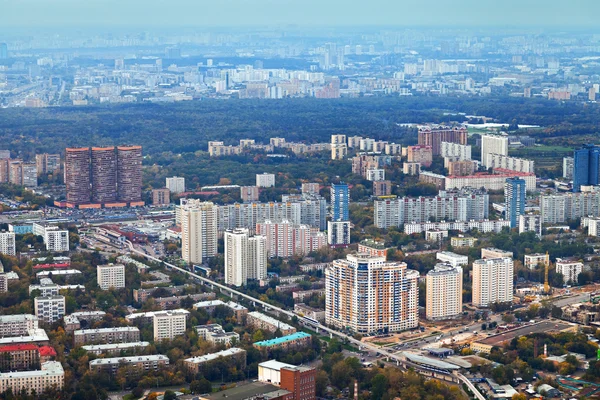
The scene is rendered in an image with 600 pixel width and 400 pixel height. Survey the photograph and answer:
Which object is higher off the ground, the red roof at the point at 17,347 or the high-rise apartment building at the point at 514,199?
the high-rise apartment building at the point at 514,199

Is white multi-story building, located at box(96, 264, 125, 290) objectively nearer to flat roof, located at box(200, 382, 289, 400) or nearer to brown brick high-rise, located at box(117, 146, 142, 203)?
flat roof, located at box(200, 382, 289, 400)

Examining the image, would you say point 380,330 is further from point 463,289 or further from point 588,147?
point 588,147

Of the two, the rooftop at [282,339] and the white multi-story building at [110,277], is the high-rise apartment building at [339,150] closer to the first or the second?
the white multi-story building at [110,277]

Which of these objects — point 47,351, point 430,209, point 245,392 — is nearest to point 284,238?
point 430,209

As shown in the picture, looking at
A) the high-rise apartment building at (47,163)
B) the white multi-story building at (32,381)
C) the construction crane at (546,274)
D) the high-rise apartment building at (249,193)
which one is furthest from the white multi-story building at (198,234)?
the high-rise apartment building at (47,163)

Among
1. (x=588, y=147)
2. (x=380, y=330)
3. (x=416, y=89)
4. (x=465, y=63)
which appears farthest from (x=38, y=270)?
(x=465, y=63)

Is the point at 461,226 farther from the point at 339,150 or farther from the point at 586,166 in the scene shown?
the point at 339,150

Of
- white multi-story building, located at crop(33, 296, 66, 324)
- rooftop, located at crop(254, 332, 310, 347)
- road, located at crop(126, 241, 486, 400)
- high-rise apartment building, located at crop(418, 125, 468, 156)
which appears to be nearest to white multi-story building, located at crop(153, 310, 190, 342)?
rooftop, located at crop(254, 332, 310, 347)
